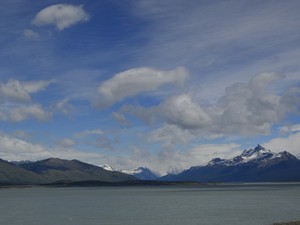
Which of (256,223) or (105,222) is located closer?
(256,223)

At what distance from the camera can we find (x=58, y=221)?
353 feet

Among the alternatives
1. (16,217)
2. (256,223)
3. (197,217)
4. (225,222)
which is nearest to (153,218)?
(197,217)

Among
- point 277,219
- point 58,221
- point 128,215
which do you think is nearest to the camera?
point 277,219

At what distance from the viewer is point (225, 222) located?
319 ft

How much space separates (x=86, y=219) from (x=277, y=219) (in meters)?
44.6

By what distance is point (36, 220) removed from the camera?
11181 centimetres

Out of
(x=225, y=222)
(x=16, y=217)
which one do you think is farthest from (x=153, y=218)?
(x=16, y=217)

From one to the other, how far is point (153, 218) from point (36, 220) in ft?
94.1

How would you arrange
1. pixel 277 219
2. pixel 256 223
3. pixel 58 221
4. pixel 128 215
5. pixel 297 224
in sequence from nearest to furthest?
pixel 297 224 < pixel 256 223 < pixel 277 219 < pixel 58 221 < pixel 128 215

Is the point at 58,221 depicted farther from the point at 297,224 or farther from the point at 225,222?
the point at 297,224

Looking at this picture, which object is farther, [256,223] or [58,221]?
[58,221]

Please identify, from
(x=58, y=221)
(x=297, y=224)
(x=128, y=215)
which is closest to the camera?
(x=297, y=224)

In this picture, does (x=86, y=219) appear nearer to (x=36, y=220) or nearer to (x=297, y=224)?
(x=36, y=220)

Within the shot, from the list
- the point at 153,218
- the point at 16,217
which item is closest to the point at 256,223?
the point at 153,218
